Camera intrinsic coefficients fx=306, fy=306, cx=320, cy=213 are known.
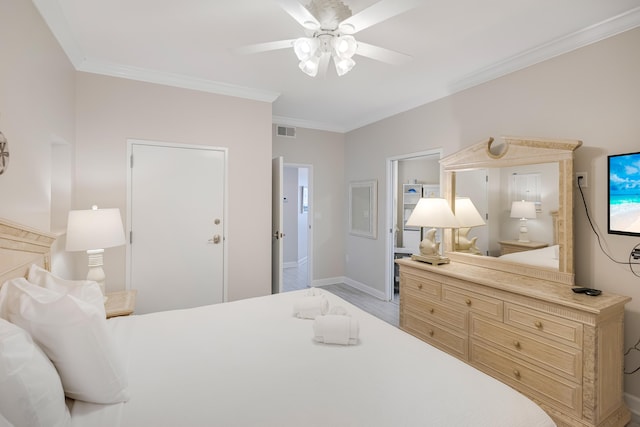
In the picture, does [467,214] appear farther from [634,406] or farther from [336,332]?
[336,332]

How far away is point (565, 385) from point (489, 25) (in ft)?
7.99

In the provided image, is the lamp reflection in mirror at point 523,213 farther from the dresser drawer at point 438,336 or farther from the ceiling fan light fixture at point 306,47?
the ceiling fan light fixture at point 306,47

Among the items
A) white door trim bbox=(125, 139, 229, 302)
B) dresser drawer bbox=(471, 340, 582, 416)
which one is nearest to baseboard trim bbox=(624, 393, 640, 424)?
dresser drawer bbox=(471, 340, 582, 416)

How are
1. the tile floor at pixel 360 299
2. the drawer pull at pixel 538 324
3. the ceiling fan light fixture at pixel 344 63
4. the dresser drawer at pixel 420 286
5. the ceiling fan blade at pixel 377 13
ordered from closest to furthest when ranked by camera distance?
the ceiling fan blade at pixel 377 13, the ceiling fan light fixture at pixel 344 63, the drawer pull at pixel 538 324, the dresser drawer at pixel 420 286, the tile floor at pixel 360 299

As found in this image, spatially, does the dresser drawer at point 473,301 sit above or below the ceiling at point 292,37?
below

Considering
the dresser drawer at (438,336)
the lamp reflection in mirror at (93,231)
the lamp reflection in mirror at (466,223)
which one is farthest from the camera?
the lamp reflection in mirror at (466,223)

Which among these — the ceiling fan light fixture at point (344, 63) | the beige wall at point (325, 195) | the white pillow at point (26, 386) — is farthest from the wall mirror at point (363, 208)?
the white pillow at point (26, 386)

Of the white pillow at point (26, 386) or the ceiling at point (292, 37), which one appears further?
the ceiling at point (292, 37)

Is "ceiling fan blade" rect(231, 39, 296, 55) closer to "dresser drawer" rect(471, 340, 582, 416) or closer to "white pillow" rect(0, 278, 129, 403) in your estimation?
"white pillow" rect(0, 278, 129, 403)

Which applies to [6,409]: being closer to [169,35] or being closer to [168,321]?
[168,321]

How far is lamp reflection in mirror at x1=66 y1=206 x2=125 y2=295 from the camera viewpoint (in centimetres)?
218

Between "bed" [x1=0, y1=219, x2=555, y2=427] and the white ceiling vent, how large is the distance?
3.35m

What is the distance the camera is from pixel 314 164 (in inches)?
195

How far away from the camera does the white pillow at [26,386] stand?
0.79m
